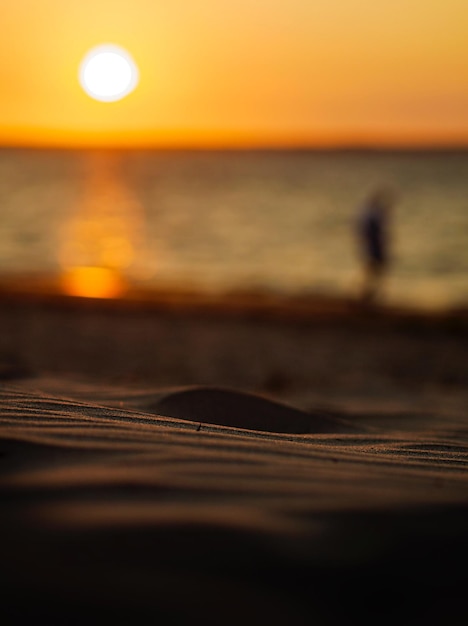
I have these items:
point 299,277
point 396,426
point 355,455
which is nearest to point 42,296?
point 299,277

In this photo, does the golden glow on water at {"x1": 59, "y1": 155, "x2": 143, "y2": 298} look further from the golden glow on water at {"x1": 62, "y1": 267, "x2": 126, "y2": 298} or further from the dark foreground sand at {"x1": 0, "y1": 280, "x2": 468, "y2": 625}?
the dark foreground sand at {"x1": 0, "y1": 280, "x2": 468, "y2": 625}

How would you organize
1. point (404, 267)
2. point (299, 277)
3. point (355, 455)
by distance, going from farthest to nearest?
point (404, 267)
point (299, 277)
point (355, 455)

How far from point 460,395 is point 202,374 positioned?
249 cm

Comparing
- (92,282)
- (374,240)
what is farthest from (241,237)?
(374,240)

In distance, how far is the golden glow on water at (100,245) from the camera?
16.9 metres

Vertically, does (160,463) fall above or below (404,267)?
below

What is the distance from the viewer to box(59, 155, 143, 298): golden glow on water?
16.9m

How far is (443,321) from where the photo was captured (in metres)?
11.5

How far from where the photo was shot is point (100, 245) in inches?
1103

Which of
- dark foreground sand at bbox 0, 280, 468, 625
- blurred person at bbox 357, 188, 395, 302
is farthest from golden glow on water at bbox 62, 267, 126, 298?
dark foreground sand at bbox 0, 280, 468, 625

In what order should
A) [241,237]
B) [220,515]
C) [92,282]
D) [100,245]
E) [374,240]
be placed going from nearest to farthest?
[220,515] < [374,240] < [92,282] < [100,245] < [241,237]

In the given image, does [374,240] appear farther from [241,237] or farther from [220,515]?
[241,237]

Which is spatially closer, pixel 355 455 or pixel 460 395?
pixel 355 455

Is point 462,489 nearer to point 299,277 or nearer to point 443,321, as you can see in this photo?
point 443,321
